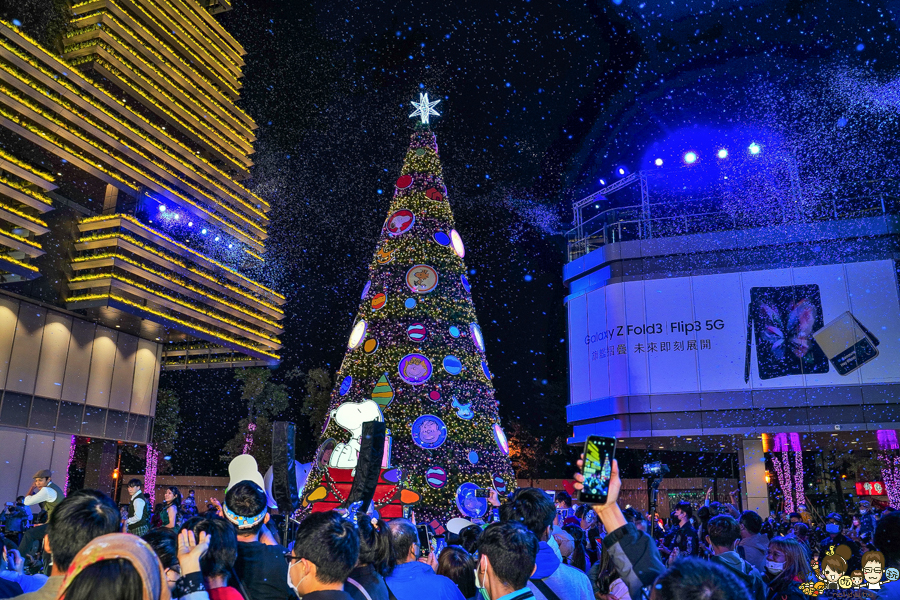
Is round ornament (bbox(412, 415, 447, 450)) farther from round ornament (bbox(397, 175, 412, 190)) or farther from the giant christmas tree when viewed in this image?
round ornament (bbox(397, 175, 412, 190))

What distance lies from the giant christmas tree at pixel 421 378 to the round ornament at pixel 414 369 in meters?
0.02

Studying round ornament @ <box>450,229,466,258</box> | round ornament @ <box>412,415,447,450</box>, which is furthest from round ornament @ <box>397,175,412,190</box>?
round ornament @ <box>412,415,447,450</box>

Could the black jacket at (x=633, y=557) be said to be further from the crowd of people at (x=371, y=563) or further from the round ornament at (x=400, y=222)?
the round ornament at (x=400, y=222)

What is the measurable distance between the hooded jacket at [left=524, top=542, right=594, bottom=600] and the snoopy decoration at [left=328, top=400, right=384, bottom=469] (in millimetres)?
9656

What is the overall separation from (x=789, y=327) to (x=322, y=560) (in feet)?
100

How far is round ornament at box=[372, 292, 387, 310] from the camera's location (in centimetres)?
1623

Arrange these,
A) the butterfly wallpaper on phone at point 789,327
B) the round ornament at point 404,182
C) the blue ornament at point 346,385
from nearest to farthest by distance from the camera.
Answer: the blue ornament at point 346,385
the round ornament at point 404,182
the butterfly wallpaper on phone at point 789,327

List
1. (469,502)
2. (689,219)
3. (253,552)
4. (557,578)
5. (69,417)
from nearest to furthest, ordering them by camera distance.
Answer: (557,578)
(253,552)
(469,502)
(69,417)
(689,219)

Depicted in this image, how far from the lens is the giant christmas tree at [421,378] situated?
14.8 metres

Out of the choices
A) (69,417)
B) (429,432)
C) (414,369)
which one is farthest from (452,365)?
(69,417)

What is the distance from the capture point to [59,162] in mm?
27062

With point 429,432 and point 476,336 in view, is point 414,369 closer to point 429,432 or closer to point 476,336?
point 429,432

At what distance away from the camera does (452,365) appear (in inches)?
619

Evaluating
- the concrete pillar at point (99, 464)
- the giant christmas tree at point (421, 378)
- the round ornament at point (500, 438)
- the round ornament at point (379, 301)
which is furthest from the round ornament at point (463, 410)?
the concrete pillar at point (99, 464)
